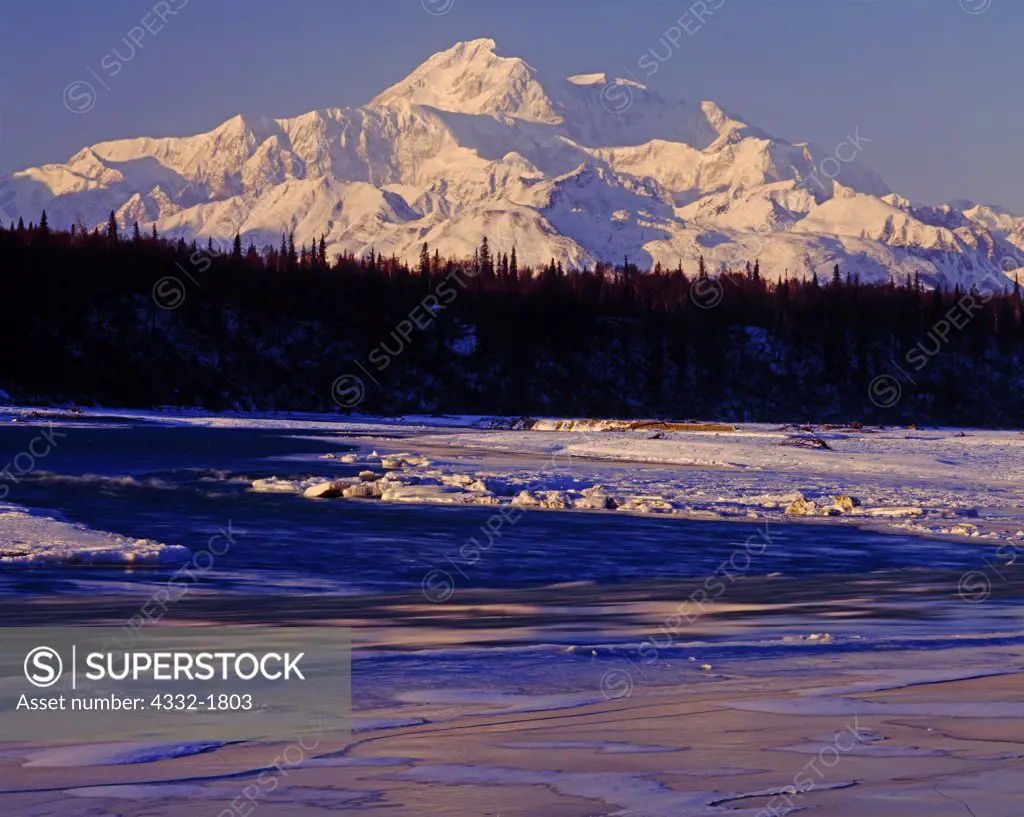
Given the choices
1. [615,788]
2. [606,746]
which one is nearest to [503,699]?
[606,746]

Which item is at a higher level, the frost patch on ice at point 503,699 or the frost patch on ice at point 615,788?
the frost patch on ice at point 615,788

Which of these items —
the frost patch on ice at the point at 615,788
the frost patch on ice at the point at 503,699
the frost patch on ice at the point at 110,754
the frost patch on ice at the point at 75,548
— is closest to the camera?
the frost patch on ice at the point at 615,788

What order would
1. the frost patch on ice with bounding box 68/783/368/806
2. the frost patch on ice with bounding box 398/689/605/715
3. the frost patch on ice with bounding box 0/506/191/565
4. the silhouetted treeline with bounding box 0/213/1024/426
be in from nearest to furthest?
the frost patch on ice with bounding box 68/783/368/806
the frost patch on ice with bounding box 398/689/605/715
the frost patch on ice with bounding box 0/506/191/565
the silhouetted treeline with bounding box 0/213/1024/426

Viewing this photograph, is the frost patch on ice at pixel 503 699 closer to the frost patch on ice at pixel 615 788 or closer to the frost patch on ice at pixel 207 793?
the frost patch on ice at pixel 615 788

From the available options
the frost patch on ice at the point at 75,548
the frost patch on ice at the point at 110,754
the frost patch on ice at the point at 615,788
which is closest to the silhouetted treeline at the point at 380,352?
the frost patch on ice at the point at 75,548

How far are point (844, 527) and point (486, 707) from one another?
1949 centimetres

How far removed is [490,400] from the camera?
17038 centimetres

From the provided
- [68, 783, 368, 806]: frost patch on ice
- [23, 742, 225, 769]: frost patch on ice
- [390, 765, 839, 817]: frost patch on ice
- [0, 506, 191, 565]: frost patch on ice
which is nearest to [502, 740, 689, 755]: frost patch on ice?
[390, 765, 839, 817]: frost patch on ice

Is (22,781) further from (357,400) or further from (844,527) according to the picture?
(357,400)

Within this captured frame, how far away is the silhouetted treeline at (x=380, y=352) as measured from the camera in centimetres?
15775

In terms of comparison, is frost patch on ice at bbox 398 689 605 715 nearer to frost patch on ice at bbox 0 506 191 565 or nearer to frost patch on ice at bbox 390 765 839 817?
frost patch on ice at bbox 390 765 839 817

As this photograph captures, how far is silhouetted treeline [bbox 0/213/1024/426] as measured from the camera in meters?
158

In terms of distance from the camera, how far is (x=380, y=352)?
177625 millimetres

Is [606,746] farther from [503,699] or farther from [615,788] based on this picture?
[503,699]
